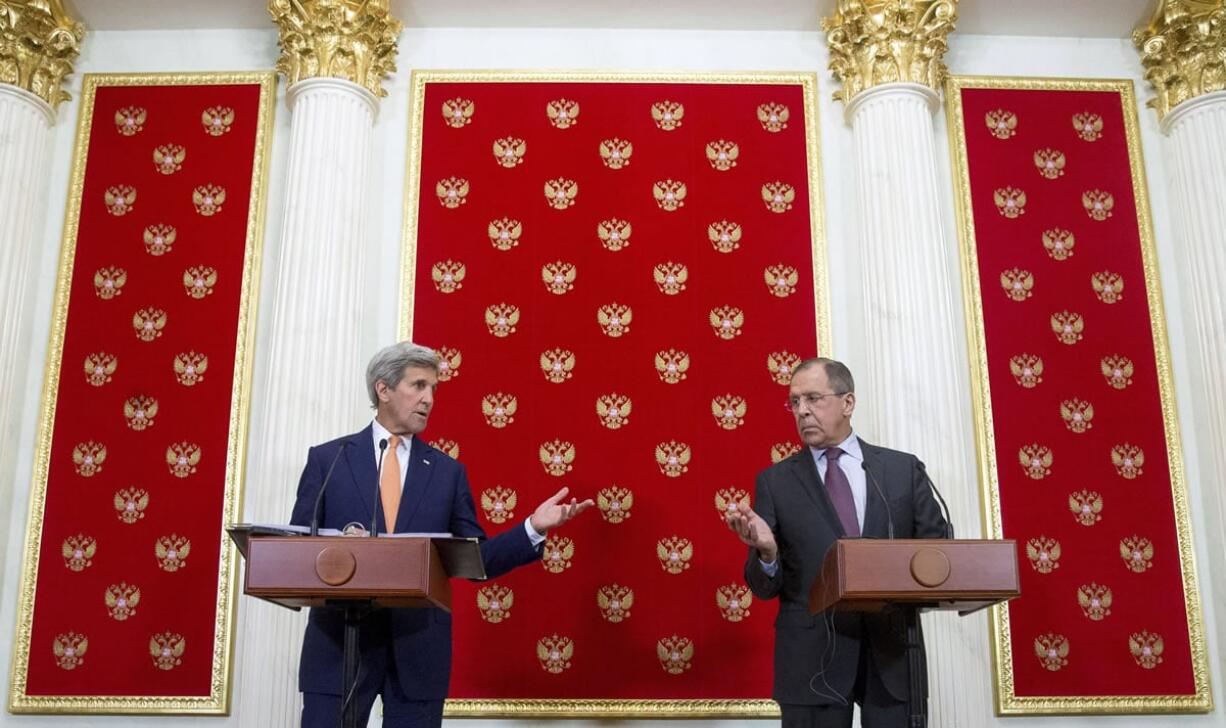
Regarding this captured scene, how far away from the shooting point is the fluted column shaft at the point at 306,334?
214 inches

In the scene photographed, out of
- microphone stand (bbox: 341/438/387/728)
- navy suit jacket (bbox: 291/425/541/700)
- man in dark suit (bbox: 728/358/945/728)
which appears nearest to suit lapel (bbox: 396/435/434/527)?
navy suit jacket (bbox: 291/425/541/700)

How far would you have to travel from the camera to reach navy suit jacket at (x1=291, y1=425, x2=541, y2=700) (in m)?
3.64

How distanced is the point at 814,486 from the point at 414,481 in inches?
48.4

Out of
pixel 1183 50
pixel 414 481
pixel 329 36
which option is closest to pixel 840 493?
pixel 414 481

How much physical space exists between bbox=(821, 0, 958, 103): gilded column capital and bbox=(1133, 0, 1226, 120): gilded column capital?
3.56 feet

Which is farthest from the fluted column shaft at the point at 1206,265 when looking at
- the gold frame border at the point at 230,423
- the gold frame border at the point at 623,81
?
the gold frame border at the point at 230,423

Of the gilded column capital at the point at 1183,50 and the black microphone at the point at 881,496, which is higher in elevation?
the gilded column capital at the point at 1183,50

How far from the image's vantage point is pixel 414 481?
3.88 meters

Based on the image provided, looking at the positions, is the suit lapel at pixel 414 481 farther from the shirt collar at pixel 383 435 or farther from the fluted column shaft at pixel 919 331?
the fluted column shaft at pixel 919 331

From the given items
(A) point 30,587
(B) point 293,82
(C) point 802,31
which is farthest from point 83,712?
(C) point 802,31

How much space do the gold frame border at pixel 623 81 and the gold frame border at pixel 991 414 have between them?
71 cm

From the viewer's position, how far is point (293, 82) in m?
6.36

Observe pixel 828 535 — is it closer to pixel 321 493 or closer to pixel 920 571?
pixel 920 571

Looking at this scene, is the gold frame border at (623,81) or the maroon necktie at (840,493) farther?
the gold frame border at (623,81)
